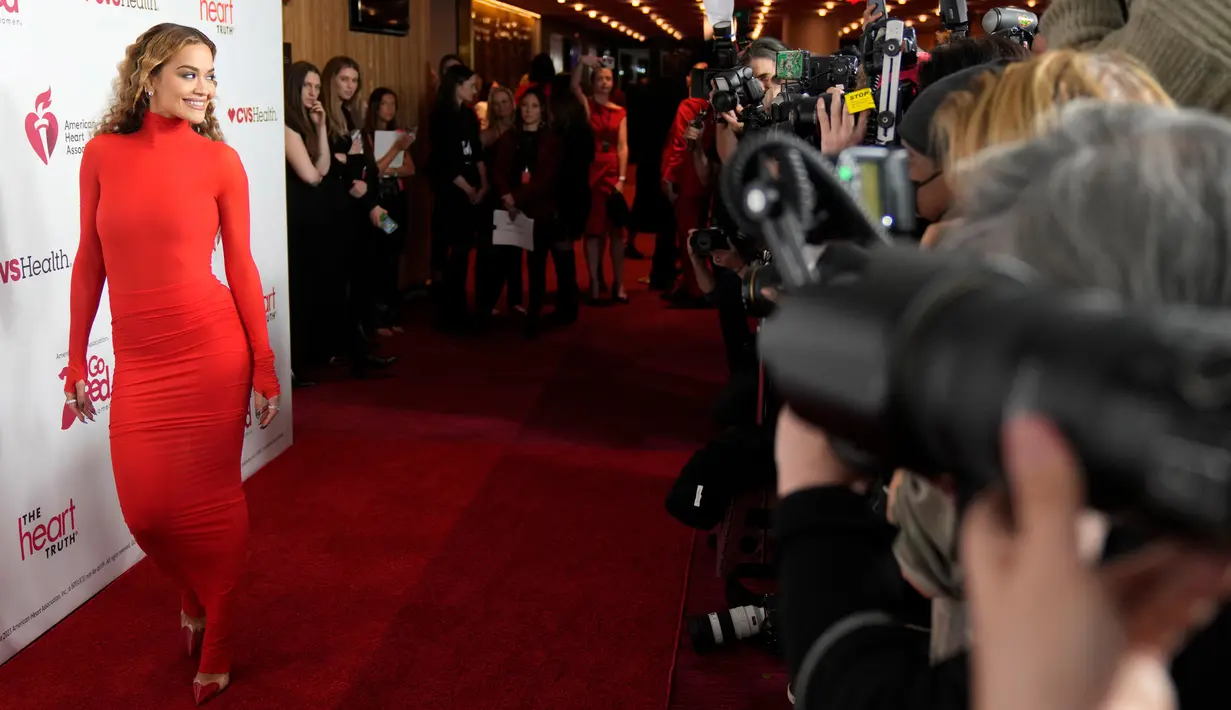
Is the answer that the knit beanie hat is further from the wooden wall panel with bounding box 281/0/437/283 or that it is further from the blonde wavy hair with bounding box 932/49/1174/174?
the wooden wall panel with bounding box 281/0/437/283

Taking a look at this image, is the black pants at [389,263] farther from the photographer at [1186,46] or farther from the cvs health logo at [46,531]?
the photographer at [1186,46]

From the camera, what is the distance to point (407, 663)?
8.41 ft

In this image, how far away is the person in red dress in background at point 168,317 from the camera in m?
2.36

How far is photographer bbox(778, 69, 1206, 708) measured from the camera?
805 mm

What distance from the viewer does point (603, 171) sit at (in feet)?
22.5

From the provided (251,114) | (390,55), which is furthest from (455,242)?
(251,114)

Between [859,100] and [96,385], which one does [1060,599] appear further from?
[96,385]

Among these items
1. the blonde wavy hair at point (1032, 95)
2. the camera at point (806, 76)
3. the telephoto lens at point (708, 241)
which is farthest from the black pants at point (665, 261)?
the blonde wavy hair at point (1032, 95)

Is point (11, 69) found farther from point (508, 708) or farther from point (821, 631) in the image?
point (821, 631)

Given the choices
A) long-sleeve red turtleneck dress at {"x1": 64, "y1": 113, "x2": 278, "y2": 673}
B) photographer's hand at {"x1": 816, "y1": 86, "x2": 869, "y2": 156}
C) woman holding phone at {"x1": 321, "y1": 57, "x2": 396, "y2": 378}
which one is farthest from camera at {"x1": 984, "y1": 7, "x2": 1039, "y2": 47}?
woman holding phone at {"x1": 321, "y1": 57, "x2": 396, "y2": 378}

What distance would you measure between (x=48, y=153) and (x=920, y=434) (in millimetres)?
2588

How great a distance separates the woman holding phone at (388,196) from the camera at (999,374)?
502cm

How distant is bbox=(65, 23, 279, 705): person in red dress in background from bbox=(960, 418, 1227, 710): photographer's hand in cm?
218

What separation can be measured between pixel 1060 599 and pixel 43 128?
266cm
